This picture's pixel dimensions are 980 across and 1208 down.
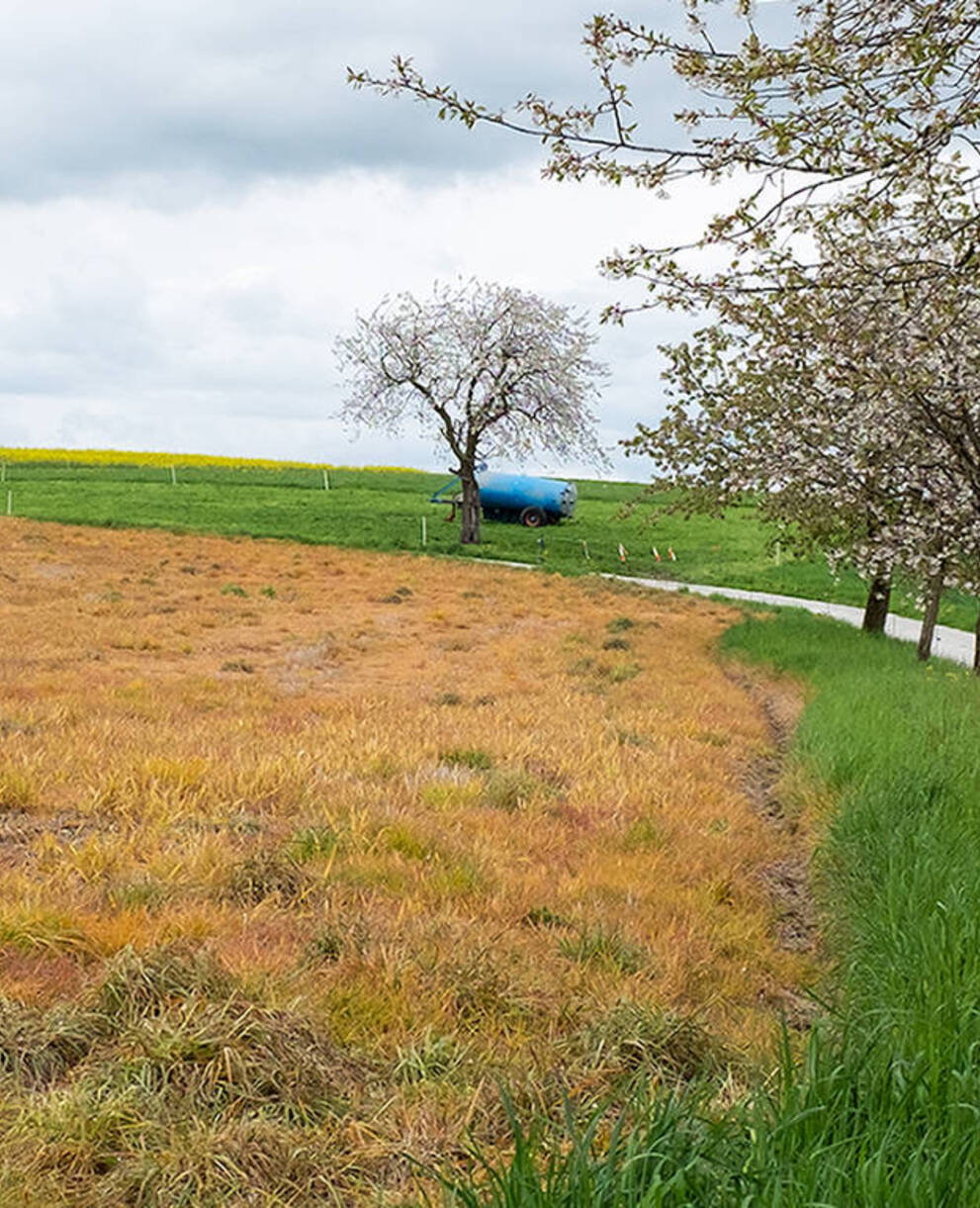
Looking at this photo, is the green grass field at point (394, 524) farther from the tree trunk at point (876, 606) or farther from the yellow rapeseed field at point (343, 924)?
the yellow rapeseed field at point (343, 924)

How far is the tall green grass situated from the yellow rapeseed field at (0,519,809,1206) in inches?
19.9

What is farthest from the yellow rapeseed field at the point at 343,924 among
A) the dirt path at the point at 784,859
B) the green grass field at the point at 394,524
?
the green grass field at the point at 394,524

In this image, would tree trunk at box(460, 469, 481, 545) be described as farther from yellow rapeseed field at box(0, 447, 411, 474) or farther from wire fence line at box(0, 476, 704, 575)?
yellow rapeseed field at box(0, 447, 411, 474)

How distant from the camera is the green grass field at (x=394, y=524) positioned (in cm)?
4103

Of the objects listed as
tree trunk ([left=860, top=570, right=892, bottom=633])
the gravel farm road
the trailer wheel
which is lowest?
the gravel farm road

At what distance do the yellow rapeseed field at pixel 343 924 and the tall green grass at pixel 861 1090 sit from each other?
51 centimetres

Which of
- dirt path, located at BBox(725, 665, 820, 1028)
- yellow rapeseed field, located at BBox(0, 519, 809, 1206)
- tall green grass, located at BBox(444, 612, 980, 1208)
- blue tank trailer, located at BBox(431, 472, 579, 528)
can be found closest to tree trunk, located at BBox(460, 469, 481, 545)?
blue tank trailer, located at BBox(431, 472, 579, 528)

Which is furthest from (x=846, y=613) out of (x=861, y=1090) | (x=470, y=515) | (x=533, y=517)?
(x=861, y=1090)

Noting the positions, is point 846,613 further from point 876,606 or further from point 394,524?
point 394,524

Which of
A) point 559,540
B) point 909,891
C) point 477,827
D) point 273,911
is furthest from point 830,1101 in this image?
point 559,540

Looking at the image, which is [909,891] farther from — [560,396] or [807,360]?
[560,396]

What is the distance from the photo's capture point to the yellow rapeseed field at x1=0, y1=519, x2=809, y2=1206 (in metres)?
4.01

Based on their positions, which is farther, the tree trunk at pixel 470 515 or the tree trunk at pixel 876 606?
the tree trunk at pixel 470 515

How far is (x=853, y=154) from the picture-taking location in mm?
6012
